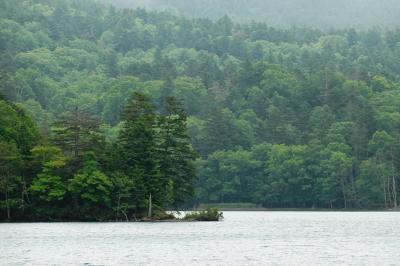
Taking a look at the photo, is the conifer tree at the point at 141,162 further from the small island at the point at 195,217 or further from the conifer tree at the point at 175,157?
the conifer tree at the point at 175,157

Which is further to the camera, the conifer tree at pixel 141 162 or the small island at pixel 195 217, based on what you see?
the small island at pixel 195 217

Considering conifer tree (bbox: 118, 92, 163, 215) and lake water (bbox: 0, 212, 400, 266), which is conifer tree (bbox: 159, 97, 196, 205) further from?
lake water (bbox: 0, 212, 400, 266)

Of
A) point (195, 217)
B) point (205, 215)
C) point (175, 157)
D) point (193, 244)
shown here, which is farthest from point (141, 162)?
point (193, 244)

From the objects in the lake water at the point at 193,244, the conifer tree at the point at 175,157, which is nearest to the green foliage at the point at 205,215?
the conifer tree at the point at 175,157

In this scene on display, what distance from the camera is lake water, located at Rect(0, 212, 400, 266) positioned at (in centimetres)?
6469

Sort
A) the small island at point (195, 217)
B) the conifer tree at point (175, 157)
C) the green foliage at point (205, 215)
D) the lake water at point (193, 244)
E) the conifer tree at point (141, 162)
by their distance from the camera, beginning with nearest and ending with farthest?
the lake water at point (193, 244), the conifer tree at point (141, 162), the small island at point (195, 217), the green foliage at point (205, 215), the conifer tree at point (175, 157)

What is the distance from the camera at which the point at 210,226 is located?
108 meters

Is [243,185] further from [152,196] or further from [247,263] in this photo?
[247,263]

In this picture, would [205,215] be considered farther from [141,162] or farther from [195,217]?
[141,162]

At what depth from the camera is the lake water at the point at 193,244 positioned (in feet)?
212

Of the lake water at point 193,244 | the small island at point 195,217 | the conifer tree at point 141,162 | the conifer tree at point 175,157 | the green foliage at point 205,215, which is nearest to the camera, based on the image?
the lake water at point 193,244

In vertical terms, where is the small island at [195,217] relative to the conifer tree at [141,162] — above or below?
below

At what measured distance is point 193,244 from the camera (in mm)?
78688

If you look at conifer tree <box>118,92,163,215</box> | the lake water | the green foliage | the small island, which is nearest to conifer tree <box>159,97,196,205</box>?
the small island
